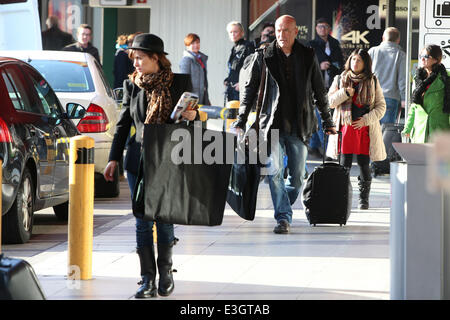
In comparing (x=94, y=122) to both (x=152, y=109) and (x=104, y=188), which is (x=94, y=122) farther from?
(x=152, y=109)

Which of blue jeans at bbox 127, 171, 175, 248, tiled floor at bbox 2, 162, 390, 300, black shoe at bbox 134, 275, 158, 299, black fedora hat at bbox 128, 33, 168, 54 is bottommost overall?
tiled floor at bbox 2, 162, 390, 300

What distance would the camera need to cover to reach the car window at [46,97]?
10859 mm

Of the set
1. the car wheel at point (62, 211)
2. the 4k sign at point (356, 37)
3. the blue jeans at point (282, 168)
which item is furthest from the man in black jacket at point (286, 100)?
the 4k sign at point (356, 37)

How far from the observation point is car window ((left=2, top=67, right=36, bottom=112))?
1007 cm

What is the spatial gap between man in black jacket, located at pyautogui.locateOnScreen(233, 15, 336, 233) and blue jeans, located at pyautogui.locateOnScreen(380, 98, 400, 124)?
6177mm

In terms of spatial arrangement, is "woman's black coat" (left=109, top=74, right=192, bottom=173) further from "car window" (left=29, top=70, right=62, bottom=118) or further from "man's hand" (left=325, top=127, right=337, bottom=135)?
"man's hand" (left=325, top=127, right=337, bottom=135)

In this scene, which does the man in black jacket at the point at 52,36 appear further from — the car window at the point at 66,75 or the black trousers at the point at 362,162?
the black trousers at the point at 362,162

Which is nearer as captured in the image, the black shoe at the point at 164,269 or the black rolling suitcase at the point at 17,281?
the black rolling suitcase at the point at 17,281

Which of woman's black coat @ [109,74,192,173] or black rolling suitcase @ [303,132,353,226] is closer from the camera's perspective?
woman's black coat @ [109,74,192,173]

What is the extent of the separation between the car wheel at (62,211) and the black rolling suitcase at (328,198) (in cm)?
261

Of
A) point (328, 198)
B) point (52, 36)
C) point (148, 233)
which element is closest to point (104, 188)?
point (328, 198)

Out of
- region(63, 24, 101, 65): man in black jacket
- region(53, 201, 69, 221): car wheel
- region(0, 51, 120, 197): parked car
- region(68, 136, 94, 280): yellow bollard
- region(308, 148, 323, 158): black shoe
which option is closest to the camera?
region(68, 136, 94, 280): yellow bollard

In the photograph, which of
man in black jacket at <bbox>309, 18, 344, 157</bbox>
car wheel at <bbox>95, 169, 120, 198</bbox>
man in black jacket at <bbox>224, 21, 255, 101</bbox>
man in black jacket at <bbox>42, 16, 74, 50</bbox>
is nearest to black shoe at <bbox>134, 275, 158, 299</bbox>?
car wheel at <bbox>95, 169, 120, 198</bbox>
